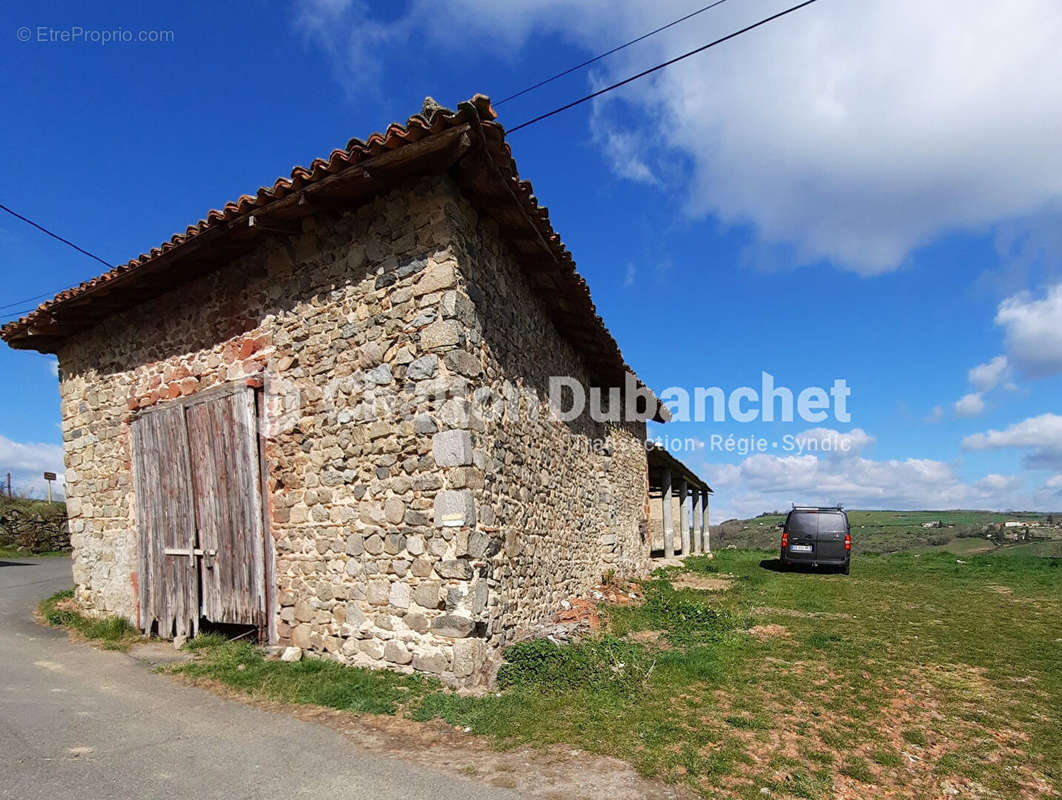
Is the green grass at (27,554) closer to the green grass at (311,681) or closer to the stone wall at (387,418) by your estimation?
the stone wall at (387,418)

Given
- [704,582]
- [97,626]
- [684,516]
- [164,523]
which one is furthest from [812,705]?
[684,516]

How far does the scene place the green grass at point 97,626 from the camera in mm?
7143

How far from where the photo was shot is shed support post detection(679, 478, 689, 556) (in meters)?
22.2

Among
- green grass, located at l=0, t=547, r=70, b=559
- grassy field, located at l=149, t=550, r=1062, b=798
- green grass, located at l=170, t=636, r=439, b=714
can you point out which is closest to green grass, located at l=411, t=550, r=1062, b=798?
grassy field, located at l=149, t=550, r=1062, b=798

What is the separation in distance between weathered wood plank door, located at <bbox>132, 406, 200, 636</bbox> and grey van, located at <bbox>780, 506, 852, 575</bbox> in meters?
13.9

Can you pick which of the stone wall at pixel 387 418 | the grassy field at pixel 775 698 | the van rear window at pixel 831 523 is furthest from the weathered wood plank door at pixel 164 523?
the van rear window at pixel 831 523

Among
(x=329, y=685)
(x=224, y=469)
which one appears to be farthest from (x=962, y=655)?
(x=224, y=469)

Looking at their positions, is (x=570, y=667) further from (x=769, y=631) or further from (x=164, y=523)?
(x=164, y=523)

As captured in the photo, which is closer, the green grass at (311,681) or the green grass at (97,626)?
the green grass at (311,681)

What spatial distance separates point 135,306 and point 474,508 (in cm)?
603

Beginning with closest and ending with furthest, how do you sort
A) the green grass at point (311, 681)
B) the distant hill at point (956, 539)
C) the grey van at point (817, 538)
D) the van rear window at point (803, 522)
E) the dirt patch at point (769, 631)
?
1. the green grass at point (311, 681)
2. the dirt patch at point (769, 631)
3. the grey van at point (817, 538)
4. the van rear window at point (803, 522)
5. the distant hill at point (956, 539)

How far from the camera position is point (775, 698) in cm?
500

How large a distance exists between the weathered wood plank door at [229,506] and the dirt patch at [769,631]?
235 inches

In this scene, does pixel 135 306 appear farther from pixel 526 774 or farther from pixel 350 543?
pixel 526 774
